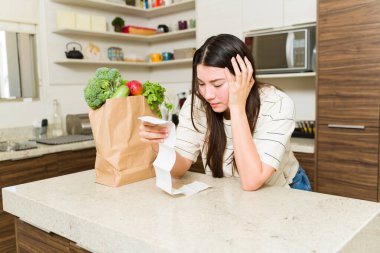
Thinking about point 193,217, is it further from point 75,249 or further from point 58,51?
point 58,51

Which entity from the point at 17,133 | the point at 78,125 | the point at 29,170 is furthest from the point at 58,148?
the point at 17,133

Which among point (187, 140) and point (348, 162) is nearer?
point (187, 140)

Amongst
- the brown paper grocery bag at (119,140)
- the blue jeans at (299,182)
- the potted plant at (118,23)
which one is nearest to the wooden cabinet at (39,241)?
the brown paper grocery bag at (119,140)

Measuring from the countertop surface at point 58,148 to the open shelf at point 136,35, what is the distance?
114 cm

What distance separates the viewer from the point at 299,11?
9.04 ft

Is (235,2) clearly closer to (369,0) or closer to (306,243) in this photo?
(369,0)

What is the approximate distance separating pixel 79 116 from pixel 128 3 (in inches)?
57.0

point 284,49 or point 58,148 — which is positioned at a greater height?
point 284,49

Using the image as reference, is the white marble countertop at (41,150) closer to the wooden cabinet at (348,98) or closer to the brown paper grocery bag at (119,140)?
the brown paper grocery bag at (119,140)

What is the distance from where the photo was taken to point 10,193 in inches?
49.4

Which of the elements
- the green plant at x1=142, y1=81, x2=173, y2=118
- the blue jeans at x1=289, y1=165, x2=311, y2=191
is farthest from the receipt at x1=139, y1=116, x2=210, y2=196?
the blue jeans at x1=289, y1=165, x2=311, y2=191

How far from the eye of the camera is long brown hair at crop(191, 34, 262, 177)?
1326 mm

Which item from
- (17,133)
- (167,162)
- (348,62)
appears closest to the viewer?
(167,162)

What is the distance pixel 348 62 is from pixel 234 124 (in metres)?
1.47
